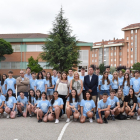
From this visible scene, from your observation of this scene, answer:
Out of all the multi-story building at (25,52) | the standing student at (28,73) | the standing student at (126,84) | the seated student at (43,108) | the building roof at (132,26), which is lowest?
the seated student at (43,108)

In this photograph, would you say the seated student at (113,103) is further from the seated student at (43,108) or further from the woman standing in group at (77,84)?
the seated student at (43,108)

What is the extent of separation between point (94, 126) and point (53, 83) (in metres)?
3.45

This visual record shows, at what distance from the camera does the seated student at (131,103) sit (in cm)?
902

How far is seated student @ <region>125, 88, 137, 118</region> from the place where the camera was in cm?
902

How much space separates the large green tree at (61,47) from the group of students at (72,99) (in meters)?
24.4

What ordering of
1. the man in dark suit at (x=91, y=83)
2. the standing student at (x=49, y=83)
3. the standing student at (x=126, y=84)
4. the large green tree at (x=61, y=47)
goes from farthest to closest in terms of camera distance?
the large green tree at (x=61, y=47) < the standing student at (x=49, y=83) < the standing student at (x=126, y=84) < the man in dark suit at (x=91, y=83)

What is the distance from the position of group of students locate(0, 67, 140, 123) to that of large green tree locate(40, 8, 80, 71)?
24.4m

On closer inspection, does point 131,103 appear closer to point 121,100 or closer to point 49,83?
point 121,100

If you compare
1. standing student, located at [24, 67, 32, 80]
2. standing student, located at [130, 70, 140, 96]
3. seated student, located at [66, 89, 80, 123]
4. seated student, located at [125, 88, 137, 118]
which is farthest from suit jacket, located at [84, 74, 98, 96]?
standing student, located at [24, 67, 32, 80]

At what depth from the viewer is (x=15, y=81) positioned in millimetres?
10406

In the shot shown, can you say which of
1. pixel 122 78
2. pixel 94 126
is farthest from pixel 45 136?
pixel 122 78

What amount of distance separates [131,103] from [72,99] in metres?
2.19

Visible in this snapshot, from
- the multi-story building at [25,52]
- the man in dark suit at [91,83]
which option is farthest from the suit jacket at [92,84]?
the multi-story building at [25,52]

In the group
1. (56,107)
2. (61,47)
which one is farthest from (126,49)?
(56,107)
